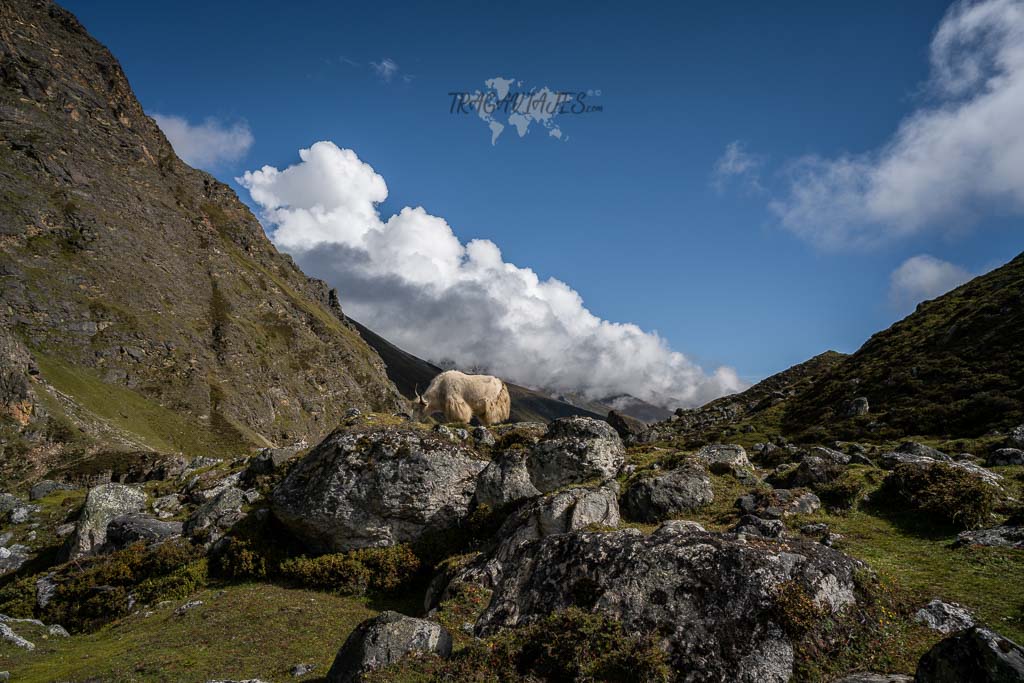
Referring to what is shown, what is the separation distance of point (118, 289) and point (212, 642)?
5852 inches

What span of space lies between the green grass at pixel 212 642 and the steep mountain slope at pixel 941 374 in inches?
1756

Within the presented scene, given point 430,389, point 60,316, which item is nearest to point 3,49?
point 60,316

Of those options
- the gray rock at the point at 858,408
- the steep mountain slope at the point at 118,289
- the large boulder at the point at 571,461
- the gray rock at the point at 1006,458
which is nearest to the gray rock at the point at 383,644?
the large boulder at the point at 571,461

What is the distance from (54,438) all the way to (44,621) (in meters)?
67.2

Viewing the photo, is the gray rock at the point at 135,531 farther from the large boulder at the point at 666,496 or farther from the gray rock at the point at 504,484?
the large boulder at the point at 666,496

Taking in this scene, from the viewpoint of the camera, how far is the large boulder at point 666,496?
22484 millimetres

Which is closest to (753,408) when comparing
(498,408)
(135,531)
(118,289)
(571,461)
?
(498,408)

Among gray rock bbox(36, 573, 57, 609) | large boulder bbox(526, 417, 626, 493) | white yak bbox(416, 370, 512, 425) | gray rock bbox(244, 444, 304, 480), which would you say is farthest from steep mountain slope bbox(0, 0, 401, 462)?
large boulder bbox(526, 417, 626, 493)

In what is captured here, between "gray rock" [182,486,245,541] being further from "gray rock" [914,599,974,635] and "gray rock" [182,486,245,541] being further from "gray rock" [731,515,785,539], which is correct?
"gray rock" [914,599,974,635]

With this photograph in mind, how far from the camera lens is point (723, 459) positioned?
2938 centimetres

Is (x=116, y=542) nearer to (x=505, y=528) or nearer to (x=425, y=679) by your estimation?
(x=505, y=528)

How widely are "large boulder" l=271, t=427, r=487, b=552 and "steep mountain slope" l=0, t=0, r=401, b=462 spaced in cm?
7333

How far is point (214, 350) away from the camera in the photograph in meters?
149

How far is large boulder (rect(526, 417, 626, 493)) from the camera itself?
26016mm
